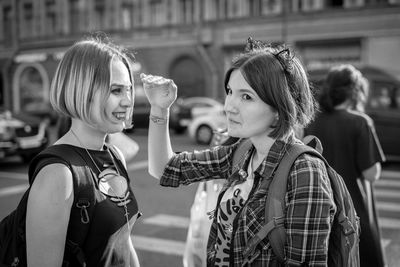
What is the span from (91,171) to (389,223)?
17.6ft

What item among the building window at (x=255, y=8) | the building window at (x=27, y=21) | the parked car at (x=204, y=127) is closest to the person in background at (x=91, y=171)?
the parked car at (x=204, y=127)

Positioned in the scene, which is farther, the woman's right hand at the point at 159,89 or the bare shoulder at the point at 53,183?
the woman's right hand at the point at 159,89

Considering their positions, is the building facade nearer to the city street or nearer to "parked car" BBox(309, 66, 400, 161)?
"parked car" BBox(309, 66, 400, 161)

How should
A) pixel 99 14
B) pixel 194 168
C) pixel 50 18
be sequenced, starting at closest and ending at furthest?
pixel 194 168
pixel 99 14
pixel 50 18

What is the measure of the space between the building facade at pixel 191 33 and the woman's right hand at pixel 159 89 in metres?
18.7

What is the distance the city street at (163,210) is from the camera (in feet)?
16.9

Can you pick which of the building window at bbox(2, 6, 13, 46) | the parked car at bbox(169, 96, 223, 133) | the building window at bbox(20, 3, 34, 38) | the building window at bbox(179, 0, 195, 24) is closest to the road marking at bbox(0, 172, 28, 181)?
the parked car at bbox(169, 96, 223, 133)

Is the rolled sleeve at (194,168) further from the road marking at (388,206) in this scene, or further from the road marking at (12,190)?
the road marking at (12,190)

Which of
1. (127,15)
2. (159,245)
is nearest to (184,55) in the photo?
(127,15)

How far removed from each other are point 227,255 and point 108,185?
545 millimetres

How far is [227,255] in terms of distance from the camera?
194 centimetres

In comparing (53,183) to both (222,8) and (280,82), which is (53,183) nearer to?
(280,82)

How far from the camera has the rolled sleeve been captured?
2213mm

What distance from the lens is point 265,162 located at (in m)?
1.87
